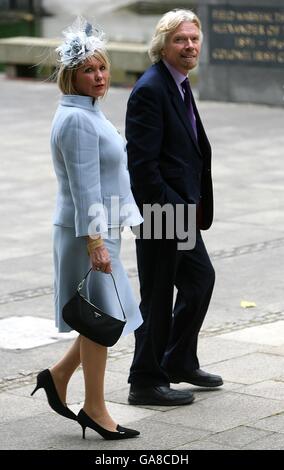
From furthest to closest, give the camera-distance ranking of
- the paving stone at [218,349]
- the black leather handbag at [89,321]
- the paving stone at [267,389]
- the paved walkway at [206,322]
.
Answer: the paving stone at [218,349], the paving stone at [267,389], the paved walkway at [206,322], the black leather handbag at [89,321]

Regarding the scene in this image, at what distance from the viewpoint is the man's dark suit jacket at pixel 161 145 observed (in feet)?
20.9

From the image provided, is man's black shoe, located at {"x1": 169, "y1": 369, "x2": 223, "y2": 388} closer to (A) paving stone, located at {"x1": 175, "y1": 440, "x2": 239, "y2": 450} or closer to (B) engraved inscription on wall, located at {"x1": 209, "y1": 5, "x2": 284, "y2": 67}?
(A) paving stone, located at {"x1": 175, "y1": 440, "x2": 239, "y2": 450}

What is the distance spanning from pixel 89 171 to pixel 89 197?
0.38 ft

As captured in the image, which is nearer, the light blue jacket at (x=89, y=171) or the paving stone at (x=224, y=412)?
the light blue jacket at (x=89, y=171)

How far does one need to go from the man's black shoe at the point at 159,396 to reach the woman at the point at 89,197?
1.86 ft

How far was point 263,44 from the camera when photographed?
21.1m

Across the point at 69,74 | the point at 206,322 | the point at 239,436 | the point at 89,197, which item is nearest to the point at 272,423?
the point at 239,436

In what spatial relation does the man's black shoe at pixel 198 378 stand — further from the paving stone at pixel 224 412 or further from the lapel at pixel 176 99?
the lapel at pixel 176 99

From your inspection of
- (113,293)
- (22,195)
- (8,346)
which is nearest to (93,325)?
(113,293)

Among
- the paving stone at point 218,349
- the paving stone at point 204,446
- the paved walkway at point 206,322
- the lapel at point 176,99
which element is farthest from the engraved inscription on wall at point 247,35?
the paving stone at point 204,446

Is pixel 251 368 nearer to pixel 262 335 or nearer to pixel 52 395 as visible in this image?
pixel 262 335
